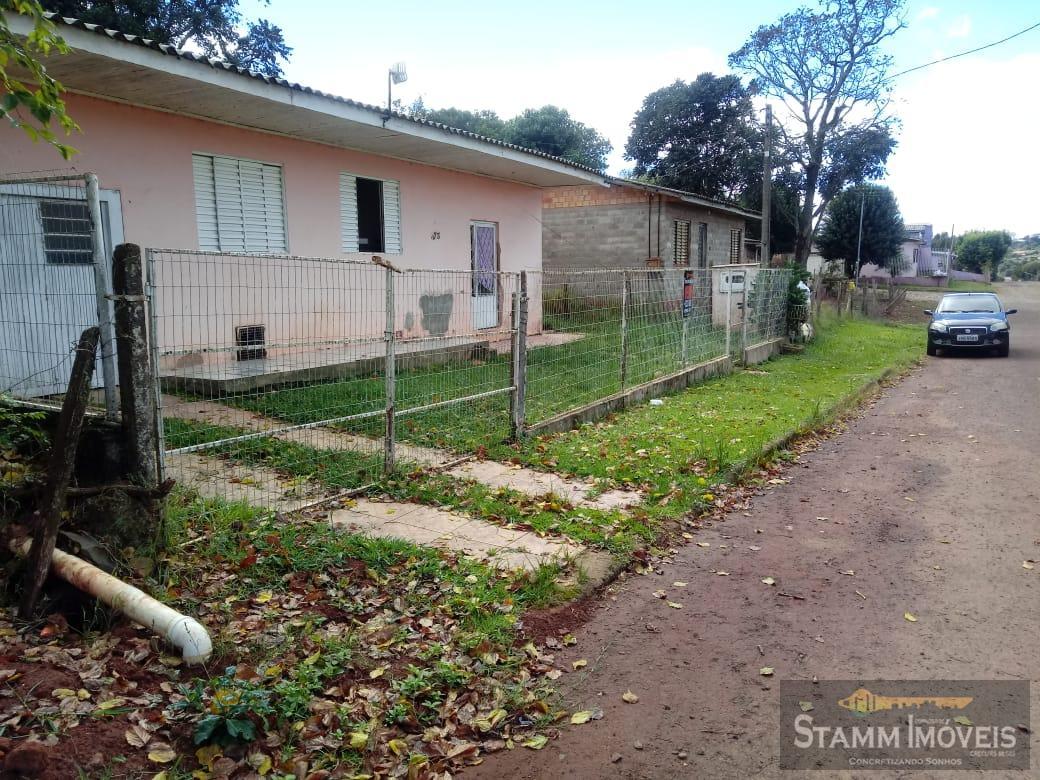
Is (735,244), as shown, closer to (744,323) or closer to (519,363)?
(744,323)

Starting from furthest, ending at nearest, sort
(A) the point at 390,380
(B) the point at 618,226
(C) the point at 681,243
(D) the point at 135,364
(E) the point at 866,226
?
(E) the point at 866,226 < (C) the point at 681,243 < (B) the point at 618,226 < (A) the point at 390,380 < (D) the point at 135,364

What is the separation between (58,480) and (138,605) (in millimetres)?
783

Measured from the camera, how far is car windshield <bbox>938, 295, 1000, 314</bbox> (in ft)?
58.2

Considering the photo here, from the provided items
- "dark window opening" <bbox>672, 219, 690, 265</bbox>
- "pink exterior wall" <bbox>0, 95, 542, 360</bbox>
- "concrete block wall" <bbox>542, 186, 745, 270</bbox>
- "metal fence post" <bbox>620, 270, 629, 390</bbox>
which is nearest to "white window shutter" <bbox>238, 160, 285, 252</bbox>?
"pink exterior wall" <bbox>0, 95, 542, 360</bbox>

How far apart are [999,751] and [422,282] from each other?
1052cm

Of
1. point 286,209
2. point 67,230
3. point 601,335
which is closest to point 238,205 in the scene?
point 286,209

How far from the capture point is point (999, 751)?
2941mm

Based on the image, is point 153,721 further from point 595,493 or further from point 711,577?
point 595,493

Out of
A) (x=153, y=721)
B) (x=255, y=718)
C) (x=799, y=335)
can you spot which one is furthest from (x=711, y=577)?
(x=799, y=335)

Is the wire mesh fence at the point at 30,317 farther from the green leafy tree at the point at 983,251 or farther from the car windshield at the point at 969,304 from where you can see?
the green leafy tree at the point at 983,251

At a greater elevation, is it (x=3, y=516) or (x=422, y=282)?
(x=422, y=282)

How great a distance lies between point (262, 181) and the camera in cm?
1023

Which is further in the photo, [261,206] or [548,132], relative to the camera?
[548,132]

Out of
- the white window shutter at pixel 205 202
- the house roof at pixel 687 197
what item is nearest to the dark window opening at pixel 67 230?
the white window shutter at pixel 205 202
